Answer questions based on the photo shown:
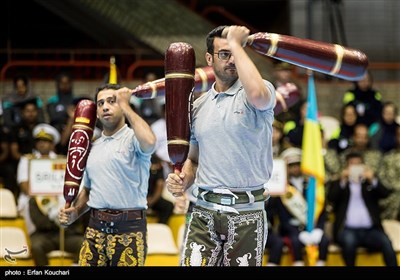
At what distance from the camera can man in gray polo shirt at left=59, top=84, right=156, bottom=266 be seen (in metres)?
5.86

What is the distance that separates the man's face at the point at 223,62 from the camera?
4.77m

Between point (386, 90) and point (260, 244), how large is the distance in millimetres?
7432

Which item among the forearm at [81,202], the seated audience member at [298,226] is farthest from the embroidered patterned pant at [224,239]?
the seated audience member at [298,226]

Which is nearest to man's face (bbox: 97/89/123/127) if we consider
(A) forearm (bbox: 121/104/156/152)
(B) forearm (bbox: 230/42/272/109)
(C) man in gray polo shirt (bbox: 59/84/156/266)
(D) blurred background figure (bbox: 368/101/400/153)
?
(C) man in gray polo shirt (bbox: 59/84/156/266)

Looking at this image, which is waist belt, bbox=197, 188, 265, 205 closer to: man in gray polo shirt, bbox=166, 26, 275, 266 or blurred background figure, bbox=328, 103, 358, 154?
man in gray polo shirt, bbox=166, 26, 275, 266

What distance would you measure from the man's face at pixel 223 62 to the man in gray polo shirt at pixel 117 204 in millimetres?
1052

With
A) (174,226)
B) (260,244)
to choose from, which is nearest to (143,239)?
(260,244)

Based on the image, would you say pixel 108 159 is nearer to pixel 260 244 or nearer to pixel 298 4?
pixel 260 244

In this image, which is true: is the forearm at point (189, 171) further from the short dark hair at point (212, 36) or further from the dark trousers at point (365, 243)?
the dark trousers at point (365, 243)

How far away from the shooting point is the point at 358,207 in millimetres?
8938

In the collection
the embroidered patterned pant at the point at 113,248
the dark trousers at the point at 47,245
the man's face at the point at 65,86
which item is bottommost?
the dark trousers at the point at 47,245

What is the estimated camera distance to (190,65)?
479 centimetres

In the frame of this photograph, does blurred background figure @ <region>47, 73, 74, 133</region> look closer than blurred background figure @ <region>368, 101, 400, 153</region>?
Yes

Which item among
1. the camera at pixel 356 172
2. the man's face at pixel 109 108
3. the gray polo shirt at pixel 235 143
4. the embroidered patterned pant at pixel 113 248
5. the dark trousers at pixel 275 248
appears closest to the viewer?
the gray polo shirt at pixel 235 143
